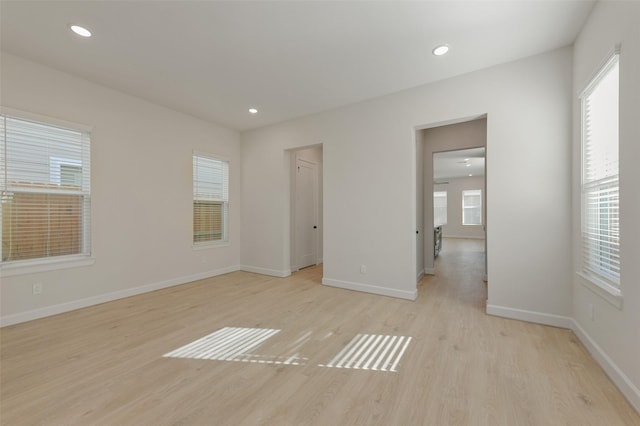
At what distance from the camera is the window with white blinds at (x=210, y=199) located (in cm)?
487

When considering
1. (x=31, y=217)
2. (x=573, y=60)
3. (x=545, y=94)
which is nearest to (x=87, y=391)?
(x=31, y=217)

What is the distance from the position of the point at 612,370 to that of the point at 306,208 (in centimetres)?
483

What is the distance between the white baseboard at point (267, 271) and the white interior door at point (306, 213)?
582 mm

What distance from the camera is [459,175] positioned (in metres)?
11.6

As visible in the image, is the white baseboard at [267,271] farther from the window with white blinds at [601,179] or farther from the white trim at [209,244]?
the window with white blinds at [601,179]

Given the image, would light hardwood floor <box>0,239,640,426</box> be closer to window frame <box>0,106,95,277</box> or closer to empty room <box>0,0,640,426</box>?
empty room <box>0,0,640,426</box>

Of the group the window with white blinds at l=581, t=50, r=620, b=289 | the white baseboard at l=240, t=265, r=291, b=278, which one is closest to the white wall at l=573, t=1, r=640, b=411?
the window with white blinds at l=581, t=50, r=620, b=289

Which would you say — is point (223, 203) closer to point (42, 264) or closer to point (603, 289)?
point (42, 264)

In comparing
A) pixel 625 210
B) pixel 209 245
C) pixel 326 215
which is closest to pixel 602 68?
pixel 625 210

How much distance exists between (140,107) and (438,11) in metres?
4.06

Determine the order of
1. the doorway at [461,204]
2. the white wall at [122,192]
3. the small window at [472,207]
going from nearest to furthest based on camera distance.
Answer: the white wall at [122,192]
the doorway at [461,204]
the small window at [472,207]

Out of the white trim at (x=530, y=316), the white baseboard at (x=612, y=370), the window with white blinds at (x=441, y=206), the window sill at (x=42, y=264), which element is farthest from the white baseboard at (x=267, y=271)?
the window with white blinds at (x=441, y=206)

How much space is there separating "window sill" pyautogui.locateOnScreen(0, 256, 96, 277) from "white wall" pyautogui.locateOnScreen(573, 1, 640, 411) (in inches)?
206

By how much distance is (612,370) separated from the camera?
1.90 metres
